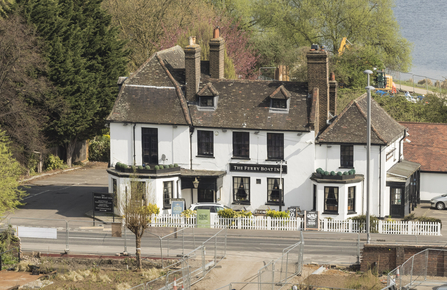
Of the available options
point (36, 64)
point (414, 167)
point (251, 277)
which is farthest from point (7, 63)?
point (414, 167)

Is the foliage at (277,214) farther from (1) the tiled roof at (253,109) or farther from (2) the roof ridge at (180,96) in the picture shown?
(2) the roof ridge at (180,96)

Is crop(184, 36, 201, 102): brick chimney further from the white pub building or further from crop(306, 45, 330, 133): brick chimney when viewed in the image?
crop(306, 45, 330, 133): brick chimney

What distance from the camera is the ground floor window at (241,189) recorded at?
148 feet

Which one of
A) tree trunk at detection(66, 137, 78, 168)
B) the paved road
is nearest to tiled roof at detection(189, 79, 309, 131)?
the paved road

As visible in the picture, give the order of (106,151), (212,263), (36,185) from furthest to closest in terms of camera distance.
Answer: (106,151) → (36,185) → (212,263)

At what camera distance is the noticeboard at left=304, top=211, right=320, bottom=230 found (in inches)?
1647

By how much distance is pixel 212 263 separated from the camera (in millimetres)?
33656

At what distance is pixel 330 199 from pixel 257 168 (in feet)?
17.4

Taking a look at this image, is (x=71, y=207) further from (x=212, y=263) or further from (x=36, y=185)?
(x=212, y=263)

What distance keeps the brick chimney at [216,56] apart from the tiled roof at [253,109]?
921mm

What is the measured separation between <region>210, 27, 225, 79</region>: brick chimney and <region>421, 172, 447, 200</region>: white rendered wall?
17.9 meters

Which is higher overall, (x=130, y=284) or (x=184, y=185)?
(x=184, y=185)

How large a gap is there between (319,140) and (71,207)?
18.0 metres

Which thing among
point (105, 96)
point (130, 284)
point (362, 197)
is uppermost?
point (105, 96)
